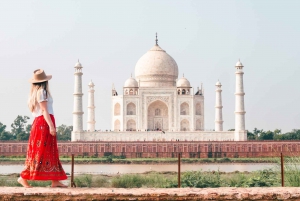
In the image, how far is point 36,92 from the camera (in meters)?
5.82

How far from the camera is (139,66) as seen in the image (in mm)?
38594

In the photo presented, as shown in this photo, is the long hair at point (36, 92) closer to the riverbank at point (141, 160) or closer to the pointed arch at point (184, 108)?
the riverbank at point (141, 160)

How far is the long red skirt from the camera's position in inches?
218

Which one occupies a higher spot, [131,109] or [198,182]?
[131,109]

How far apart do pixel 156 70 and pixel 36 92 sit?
32.0 metres

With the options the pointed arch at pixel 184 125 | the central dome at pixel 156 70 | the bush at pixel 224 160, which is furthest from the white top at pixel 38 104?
the central dome at pixel 156 70

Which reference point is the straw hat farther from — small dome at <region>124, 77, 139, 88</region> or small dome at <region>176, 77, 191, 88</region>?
small dome at <region>176, 77, 191, 88</region>

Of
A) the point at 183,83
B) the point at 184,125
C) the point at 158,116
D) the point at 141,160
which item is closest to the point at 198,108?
the point at 184,125

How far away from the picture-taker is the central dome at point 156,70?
124 ft

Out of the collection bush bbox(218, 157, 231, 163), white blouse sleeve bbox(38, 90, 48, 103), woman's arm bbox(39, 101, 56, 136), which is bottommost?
bush bbox(218, 157, 231, 163)

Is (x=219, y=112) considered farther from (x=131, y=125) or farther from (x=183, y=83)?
(x=131, y=125)

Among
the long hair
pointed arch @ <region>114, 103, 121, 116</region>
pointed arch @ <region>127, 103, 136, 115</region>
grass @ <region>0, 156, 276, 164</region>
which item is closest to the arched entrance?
pointed arch @ <region>127, 103, 136, 115</region>

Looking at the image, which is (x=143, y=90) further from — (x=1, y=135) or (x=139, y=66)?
(x=1, y=135)

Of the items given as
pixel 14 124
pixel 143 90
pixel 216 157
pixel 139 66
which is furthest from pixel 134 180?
pixel 14 124
